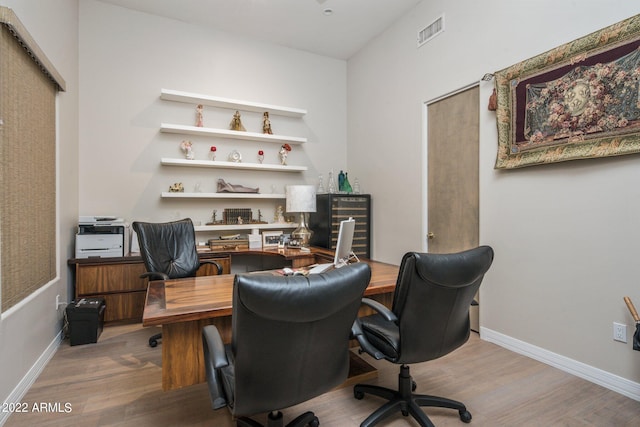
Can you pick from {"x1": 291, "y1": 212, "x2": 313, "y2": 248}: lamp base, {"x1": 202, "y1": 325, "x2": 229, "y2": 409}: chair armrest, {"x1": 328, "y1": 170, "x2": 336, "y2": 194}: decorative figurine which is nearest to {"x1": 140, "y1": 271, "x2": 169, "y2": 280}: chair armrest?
{"x1": 202, "y1": 325, "x2": 229, "y2": 409}: chair armrest

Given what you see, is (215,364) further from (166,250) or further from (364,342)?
(166,250)

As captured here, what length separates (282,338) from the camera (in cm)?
116

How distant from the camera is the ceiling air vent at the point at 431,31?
3.26m

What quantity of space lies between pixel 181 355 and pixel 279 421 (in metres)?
0.77

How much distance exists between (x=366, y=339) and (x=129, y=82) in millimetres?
3786

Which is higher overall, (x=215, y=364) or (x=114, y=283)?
(x=215, y=364)

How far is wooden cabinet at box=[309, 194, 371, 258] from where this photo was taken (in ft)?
13.3

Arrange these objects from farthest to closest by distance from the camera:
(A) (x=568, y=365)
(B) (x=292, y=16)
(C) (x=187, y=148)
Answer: (C) (x=187, y=148)
(B) (x=292, y=16)
(A) (x=568, y=365)

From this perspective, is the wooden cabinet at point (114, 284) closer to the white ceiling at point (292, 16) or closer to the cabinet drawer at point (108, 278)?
the cabinet drawer at point (108, 278)

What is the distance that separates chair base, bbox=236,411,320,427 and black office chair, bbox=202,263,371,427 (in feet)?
0.80

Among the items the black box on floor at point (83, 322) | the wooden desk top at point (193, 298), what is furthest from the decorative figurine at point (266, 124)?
the black box on floor at point (83, 322)

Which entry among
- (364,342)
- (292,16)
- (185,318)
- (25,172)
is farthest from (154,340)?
(292,16)

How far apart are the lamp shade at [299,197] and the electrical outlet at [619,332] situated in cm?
287

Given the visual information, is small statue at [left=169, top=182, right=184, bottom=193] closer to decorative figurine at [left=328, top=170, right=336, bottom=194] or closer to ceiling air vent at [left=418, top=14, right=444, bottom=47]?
decorative figurine at [left=328, top=170, right=336, bottom=194]
